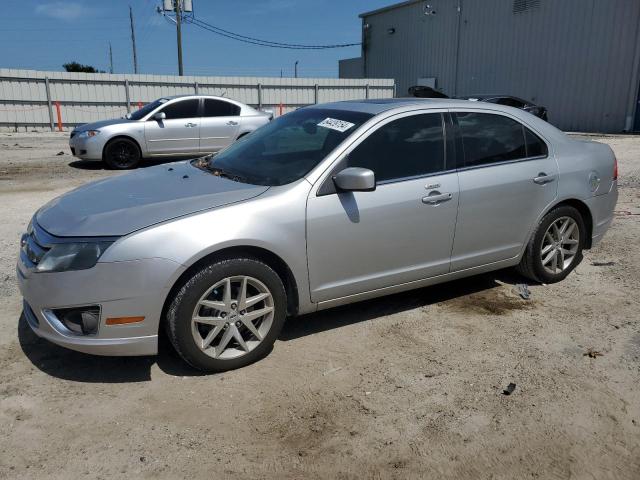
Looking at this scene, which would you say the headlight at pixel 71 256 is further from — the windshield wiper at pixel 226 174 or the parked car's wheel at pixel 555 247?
the parked car's wheel at pixel 555 247

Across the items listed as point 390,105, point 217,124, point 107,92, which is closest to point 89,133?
point 217,124

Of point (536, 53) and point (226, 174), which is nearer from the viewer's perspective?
point (226, 174)

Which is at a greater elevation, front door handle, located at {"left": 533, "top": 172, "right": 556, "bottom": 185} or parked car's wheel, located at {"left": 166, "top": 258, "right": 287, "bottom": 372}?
front door handle, located at {"left": 533, "top": 172, "right": 556, "bottom": 185}

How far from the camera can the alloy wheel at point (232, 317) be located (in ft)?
10.8

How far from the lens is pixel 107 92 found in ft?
77.0

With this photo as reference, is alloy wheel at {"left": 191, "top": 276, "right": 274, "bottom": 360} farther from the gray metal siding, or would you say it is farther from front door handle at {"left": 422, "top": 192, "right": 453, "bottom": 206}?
the gray metal siding

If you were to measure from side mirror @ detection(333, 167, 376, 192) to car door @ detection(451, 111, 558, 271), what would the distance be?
0.93m

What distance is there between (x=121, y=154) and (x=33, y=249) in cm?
878

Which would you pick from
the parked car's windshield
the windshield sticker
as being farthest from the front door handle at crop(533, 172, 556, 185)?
the windshield sticker

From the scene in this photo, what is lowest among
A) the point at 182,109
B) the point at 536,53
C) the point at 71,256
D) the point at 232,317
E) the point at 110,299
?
the point at 232,317

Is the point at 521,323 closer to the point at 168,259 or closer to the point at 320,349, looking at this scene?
the point at 320,349

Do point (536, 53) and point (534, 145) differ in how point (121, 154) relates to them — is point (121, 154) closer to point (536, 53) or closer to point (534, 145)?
point (534, 145)

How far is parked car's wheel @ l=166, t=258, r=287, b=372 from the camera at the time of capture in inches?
126

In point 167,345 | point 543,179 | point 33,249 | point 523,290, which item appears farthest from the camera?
point 523,290
